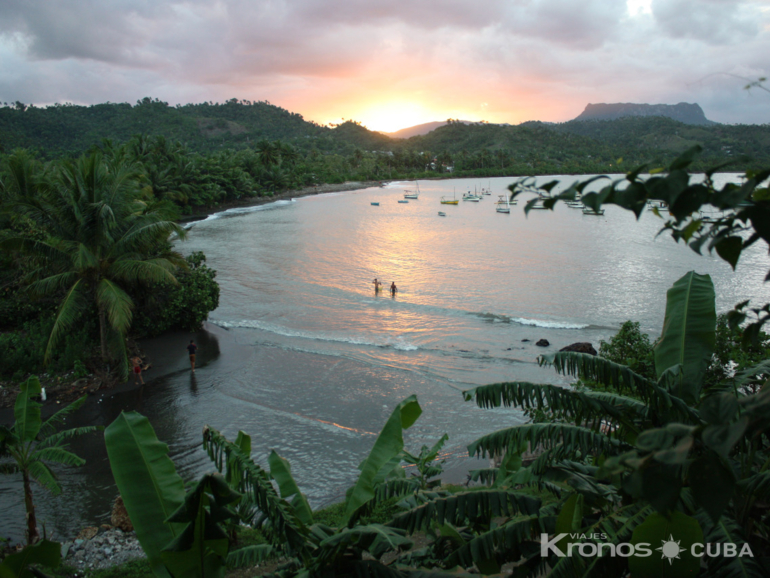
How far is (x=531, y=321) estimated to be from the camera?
25.2m

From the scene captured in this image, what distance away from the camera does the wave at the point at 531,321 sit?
24.3 meters

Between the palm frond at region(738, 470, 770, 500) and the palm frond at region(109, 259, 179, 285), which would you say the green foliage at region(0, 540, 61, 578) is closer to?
the palm frond at region(738, 470, 770, 500)

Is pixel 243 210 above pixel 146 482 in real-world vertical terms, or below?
above

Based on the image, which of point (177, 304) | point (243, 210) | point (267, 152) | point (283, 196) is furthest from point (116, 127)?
point (177, 304)

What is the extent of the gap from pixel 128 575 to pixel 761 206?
842cm

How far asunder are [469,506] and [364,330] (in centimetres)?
1987

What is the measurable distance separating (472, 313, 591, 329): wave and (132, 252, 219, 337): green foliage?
1376cm

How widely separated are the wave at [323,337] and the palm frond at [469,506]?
17.0 m

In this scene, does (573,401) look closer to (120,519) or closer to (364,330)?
(120,519)

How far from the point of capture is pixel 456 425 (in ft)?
45.8

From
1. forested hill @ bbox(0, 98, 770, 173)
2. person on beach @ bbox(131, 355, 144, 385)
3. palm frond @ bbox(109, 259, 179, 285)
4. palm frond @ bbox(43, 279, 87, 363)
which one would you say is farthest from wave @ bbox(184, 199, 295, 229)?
palm frond @ bbox(43, 279, 87, 363)

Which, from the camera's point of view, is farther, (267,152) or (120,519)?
(267,152)

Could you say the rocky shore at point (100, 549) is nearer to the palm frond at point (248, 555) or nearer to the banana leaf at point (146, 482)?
the palm frond at point (248, 555)

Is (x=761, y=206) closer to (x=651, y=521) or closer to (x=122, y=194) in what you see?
(x=651, y=521)
